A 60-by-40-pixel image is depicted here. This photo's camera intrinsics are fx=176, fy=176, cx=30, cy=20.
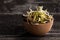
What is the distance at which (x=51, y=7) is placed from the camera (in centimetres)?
160

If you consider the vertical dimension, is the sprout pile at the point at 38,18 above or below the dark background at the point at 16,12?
above

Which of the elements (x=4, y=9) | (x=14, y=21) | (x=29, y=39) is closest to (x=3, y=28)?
(x=14, y=21)

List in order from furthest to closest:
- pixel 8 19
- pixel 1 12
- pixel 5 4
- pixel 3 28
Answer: pixel 5 4, pixel 1 12, pixel 8 19, pixel 3 28

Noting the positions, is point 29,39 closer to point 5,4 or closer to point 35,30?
point 35,30

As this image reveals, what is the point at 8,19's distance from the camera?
1.41 meters

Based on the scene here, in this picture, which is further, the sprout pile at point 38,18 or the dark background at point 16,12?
the dark background at point 16,12

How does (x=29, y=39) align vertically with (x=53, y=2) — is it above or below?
below

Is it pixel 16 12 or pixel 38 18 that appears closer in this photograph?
pixel 38 18

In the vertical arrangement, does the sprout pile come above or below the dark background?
above

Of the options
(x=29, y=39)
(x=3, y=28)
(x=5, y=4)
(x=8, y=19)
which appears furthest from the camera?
(x=5, y=4)

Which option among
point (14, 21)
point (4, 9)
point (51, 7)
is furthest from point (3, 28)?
point (51, 7)

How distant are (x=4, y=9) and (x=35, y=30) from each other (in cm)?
53

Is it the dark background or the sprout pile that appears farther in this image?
the dark background

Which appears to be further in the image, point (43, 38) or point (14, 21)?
point (14, 21)
